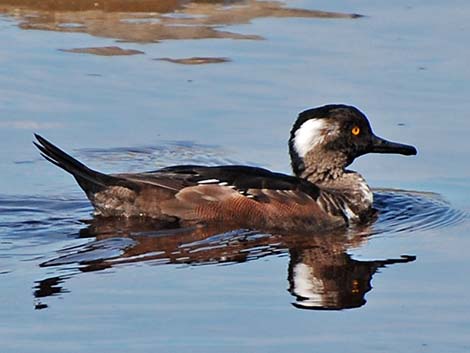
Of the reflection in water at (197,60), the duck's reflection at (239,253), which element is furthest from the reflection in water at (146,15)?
the duck's reflection at (239,253)

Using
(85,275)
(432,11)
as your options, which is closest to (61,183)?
(85,275)

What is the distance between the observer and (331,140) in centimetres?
1241

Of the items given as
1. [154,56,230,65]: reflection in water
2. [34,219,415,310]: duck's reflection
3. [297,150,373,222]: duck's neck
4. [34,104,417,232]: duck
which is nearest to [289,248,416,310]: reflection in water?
[34,219,415,310]: duck's reflection

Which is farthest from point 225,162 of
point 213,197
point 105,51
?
point 105,51

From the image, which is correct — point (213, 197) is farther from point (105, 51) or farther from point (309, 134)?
point (105, 51)

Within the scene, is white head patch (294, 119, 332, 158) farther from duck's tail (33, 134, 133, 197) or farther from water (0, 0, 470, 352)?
duck's tail (33, 134, 133, 197)

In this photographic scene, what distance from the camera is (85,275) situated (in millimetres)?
9656

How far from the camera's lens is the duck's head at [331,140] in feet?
40.1

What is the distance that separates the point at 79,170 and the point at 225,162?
169 cm

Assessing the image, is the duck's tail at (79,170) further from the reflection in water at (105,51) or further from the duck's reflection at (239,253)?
the reflection in water at (105,51)

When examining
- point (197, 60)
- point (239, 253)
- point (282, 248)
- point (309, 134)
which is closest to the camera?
point (239, 253)

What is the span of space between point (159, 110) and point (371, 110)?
1775 millimetres

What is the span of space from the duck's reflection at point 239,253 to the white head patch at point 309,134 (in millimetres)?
962

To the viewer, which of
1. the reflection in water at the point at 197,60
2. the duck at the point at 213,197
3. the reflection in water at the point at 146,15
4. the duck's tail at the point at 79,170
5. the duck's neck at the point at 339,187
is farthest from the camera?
the reflection in water at the point at 146,15
